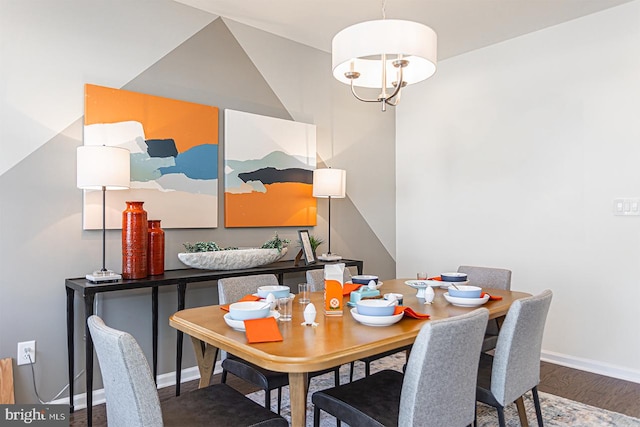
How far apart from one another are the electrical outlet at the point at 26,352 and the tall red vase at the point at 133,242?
640 millimetres

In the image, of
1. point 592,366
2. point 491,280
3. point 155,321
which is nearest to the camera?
point 155,321

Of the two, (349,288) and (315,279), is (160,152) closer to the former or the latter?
(315,279)

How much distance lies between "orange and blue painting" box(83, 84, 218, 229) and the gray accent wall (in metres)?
0.07

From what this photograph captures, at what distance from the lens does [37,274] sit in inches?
98.8

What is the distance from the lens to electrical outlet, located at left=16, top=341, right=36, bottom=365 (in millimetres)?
2449

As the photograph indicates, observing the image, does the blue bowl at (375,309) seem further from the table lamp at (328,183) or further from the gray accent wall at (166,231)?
the table lamp at (328,183)

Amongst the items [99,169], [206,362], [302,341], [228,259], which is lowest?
[206,362]

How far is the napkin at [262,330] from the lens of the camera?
1491 mm

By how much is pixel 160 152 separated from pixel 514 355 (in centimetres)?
243

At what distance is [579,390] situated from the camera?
2.91m

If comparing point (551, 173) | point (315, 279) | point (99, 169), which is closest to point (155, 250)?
point (99, 169)

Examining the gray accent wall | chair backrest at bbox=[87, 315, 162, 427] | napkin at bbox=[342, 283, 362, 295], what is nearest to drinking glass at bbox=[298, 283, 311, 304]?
napkin at bbox=[342, 283, 362, 295]

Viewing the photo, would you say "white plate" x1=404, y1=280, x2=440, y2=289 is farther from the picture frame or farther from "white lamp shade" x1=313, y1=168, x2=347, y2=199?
"white lamp shade" x1=313, y1=168, x2=347, y2=199

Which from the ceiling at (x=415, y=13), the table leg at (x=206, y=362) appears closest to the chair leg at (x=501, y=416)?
the table leg at (x=206, y=362)
